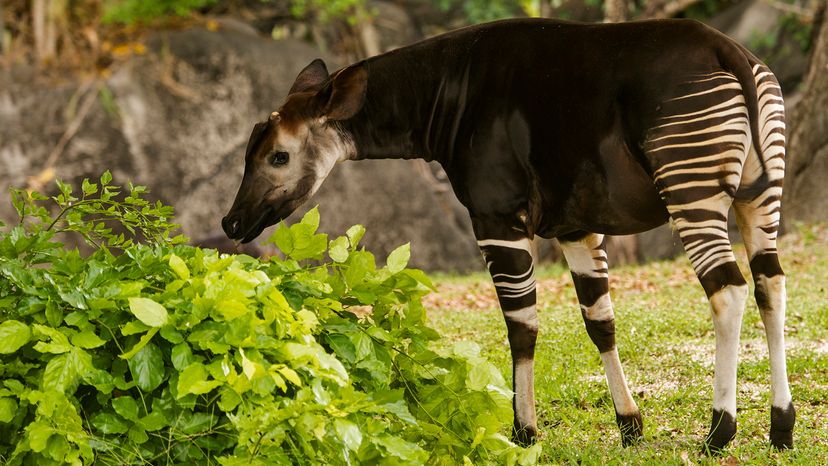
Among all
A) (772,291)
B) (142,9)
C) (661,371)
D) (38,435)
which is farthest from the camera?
(142,9)

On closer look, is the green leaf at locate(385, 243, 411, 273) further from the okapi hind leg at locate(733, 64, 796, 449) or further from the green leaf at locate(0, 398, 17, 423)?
the okapi hind leg at locate(733, 64, 796, 449)

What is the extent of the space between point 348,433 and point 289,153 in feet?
6.13

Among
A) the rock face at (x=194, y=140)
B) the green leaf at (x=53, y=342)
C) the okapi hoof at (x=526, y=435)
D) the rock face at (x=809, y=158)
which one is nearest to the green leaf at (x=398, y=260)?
the green leaf at (x=53, y=342)

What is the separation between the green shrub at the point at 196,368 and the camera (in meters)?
2.56

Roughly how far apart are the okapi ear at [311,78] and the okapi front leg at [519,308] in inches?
43.1

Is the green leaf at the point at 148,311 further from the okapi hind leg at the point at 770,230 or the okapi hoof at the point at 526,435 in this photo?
the okapi hind leg at the point at 770,230

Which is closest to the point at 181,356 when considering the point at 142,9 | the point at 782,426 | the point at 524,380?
the point at 524,380

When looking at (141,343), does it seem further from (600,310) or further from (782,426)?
(782,426)

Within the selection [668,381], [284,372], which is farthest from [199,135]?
[284,372]

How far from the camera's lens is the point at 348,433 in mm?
2551

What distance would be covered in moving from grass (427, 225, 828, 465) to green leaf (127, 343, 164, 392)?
5.68ft

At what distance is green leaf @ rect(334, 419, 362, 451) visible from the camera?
254 cm

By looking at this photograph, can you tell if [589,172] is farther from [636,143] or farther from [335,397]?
[335,397]

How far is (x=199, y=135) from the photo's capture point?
12.1 metres
